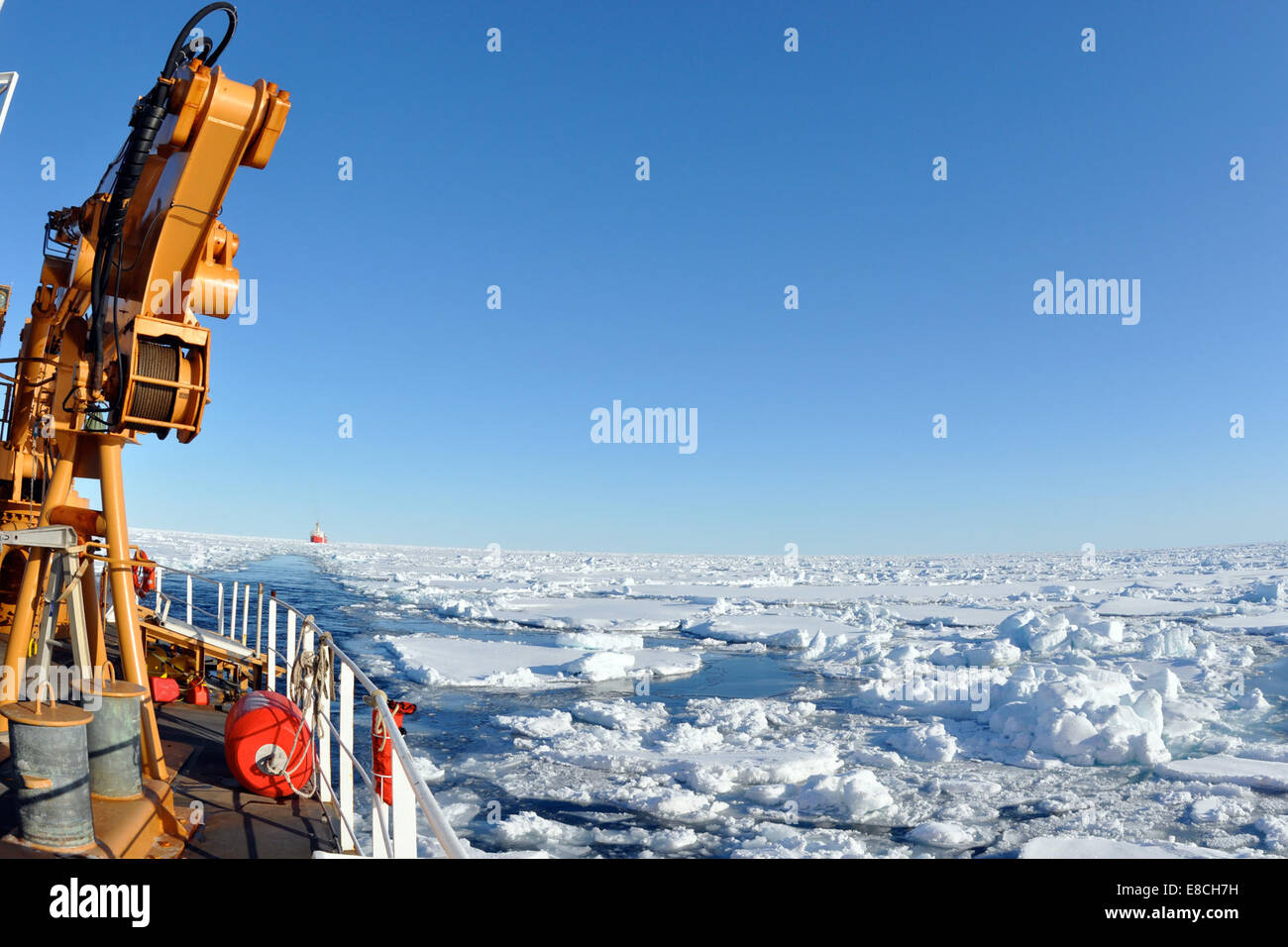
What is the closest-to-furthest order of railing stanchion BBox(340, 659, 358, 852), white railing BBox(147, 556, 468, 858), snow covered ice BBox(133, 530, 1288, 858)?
white railing BBox(147, 556, 468, 858)
railing stanchion BBox(340, 659, 358, 852)
snow covered ice BBox(133, 530, 1288, 858)

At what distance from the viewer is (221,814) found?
3922mm

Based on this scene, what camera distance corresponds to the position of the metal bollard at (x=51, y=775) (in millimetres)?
2947

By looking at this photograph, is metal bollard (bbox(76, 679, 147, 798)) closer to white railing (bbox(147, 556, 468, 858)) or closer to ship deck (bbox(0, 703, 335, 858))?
ship deck (bbox(0, 703, 335, 858))

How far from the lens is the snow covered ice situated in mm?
6766

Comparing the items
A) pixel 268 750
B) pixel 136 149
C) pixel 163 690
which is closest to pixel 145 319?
pixel 136 149

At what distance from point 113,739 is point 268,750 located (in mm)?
821

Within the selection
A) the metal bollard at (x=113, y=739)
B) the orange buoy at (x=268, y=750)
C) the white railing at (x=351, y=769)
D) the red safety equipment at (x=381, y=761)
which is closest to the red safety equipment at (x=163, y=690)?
the white railing at (x=351, y=769)

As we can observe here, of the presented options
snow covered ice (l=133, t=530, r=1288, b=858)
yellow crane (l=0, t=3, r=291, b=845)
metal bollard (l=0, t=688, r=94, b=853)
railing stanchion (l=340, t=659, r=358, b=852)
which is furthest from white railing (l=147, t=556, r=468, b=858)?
snow covered ice (l=133, t=530, r=1288, b=858)

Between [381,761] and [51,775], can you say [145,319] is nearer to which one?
[51,775]

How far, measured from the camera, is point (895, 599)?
3241 cm

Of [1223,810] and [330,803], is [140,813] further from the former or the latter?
[1223,810]

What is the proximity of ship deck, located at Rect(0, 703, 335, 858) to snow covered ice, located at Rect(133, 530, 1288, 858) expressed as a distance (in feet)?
8.31
